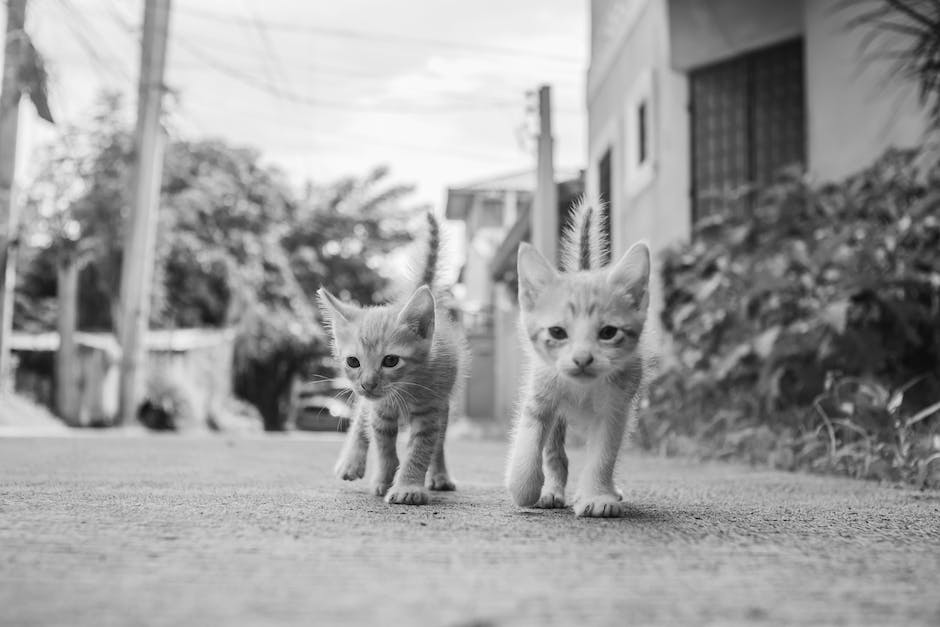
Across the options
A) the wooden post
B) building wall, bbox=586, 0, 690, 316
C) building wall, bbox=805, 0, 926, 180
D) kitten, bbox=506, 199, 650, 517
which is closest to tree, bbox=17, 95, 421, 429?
the wooden post

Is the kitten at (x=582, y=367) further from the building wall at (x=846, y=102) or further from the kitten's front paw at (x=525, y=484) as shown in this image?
the building wall at (x=846, y=102)

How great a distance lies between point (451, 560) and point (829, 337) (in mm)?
3387

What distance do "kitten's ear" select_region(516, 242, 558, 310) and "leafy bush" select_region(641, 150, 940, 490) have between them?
6.00 ft

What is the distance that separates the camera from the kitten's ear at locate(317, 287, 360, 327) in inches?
116

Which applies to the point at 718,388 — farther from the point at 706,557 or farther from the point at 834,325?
the point at 706,557

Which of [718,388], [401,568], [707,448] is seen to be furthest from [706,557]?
[718,388]

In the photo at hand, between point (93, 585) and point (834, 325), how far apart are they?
12.1 feet

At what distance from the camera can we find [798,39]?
9195mm

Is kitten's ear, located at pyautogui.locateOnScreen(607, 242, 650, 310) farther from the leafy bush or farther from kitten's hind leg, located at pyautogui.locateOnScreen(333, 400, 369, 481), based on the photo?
the leafy bush

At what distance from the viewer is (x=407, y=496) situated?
2.68 meters

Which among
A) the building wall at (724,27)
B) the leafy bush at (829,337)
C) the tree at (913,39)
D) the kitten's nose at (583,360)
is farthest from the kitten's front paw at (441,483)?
the building wall at (724,27)

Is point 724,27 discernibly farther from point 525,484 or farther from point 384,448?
point 525,484

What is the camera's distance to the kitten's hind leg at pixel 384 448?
2.98 metres

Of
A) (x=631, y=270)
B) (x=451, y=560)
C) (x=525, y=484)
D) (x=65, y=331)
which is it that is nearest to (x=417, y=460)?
(x=525, y=484)
